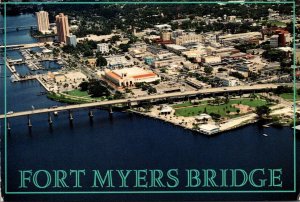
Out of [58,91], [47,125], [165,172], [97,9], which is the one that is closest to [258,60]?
[58,91]

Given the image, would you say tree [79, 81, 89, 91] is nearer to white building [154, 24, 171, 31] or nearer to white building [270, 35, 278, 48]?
white building [270, 35, 278, 48]

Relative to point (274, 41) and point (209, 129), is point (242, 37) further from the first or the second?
point (209, 129)

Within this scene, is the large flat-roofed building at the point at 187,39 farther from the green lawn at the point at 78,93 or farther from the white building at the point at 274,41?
the green lawn at the point at 78,93

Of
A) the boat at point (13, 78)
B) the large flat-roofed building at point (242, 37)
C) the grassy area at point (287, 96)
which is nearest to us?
the grassy area at point (287, 96)

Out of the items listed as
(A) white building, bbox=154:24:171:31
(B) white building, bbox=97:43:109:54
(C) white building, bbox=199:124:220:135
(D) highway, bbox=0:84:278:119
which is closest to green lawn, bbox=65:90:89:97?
(D) highway, bbox=0:84:278:119

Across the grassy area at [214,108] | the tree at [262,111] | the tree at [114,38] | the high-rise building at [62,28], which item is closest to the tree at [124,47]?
the tree at [114,38]

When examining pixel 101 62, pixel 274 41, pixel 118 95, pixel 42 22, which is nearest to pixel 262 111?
pixel 118 95
